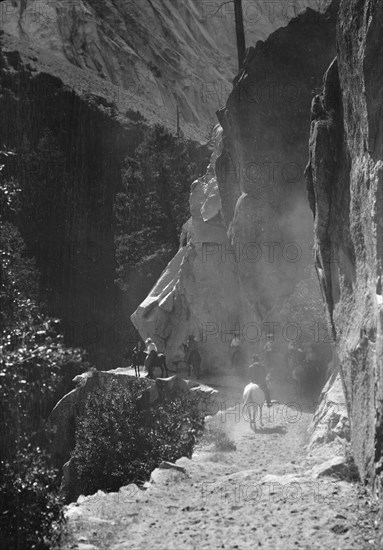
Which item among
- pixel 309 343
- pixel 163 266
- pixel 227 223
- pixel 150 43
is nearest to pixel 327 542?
pixel 309 343

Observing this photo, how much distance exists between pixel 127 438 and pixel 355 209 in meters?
11.7

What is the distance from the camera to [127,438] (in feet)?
75.7

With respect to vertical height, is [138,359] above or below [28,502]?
above

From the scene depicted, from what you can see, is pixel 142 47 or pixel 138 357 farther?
pixel 142 47

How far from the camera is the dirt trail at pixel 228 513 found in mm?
11305

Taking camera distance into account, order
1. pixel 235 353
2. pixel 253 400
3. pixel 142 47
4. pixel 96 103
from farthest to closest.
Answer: pixel 142 47 < pixel 96 103 < pixel 235 353 < pixel 253 400

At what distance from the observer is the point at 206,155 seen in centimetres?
6159

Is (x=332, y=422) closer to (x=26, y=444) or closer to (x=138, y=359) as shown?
(x=26, y=444)

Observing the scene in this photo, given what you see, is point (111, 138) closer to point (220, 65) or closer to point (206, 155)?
point (206, 155)

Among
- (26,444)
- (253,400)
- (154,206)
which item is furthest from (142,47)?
(26,444)

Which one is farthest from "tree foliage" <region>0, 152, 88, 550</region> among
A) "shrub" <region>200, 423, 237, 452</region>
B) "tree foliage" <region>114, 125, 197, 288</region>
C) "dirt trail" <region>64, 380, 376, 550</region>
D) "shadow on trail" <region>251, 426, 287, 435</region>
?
"tree foliage" <region>114, 125, 197, 288</region>

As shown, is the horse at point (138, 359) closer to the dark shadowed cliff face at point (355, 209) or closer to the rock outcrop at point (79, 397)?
the rock outcrop at point (79, 397)

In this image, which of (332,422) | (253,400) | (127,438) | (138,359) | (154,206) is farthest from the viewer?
(154,206)

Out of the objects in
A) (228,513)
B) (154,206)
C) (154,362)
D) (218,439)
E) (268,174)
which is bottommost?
(228,513)
